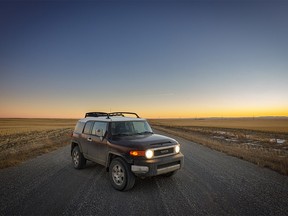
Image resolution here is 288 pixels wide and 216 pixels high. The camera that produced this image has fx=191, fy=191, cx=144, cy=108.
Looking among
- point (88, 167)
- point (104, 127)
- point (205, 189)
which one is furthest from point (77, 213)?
point (88, 167)

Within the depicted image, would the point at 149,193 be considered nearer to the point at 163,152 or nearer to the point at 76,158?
the point at 163,152

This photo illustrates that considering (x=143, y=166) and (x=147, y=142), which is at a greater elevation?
(x=147, y=142)

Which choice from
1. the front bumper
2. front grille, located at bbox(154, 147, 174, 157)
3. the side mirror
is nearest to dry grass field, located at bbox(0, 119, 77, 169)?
the side mirror

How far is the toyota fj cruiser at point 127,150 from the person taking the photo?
5.11 metres

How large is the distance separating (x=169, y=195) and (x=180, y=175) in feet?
5.90

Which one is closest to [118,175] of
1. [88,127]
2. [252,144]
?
[88,127]

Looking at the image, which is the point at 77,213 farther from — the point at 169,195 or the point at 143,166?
the point at 169,195

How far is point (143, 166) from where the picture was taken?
5020 mm

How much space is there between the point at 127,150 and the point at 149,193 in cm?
126

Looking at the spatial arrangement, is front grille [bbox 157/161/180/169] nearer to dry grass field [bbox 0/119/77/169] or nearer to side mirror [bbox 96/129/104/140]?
side mirror [bbox 96/129/104/140]

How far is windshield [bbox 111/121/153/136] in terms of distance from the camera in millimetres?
6219

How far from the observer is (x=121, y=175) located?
5.37m

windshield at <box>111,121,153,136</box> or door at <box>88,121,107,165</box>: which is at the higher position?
windshield at <box>111,121,153,136</box>

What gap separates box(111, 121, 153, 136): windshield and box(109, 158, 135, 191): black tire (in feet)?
3.24
